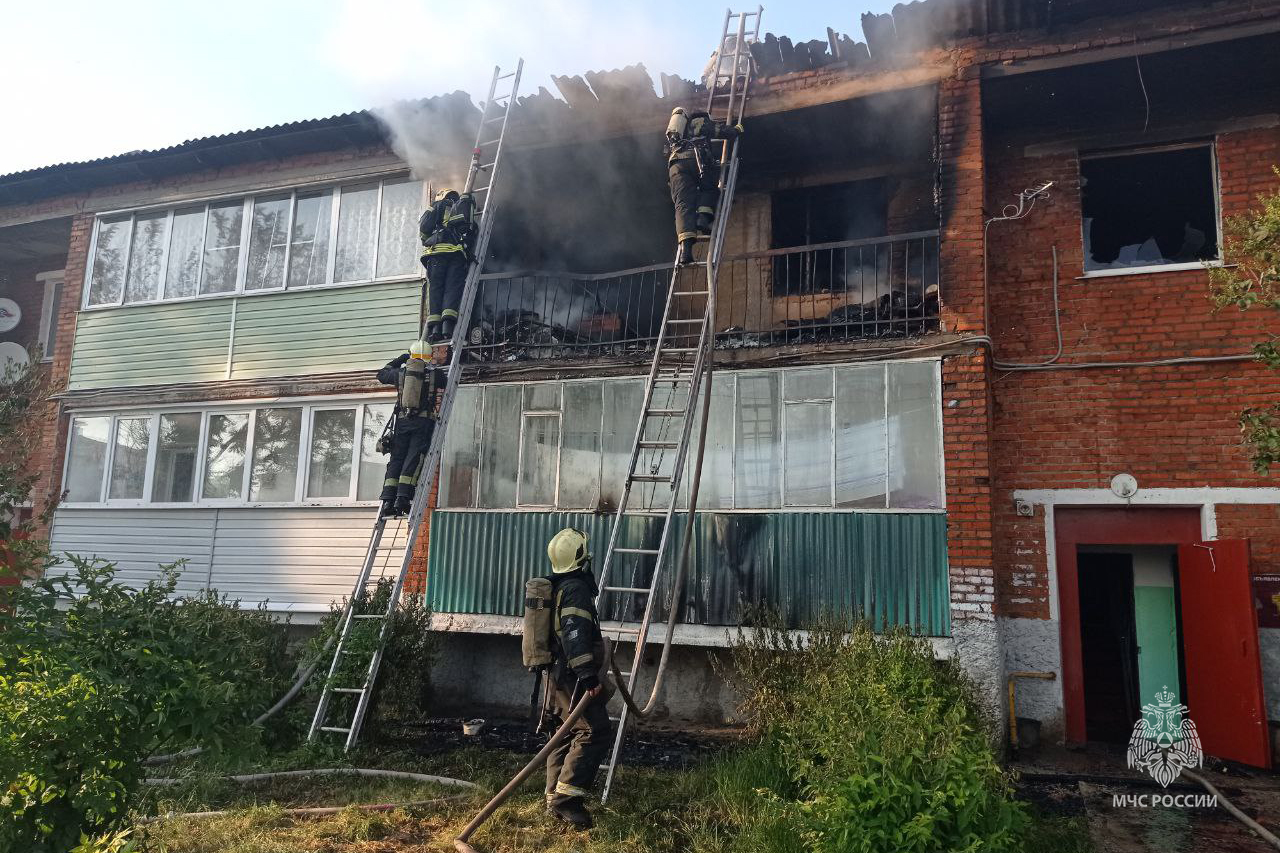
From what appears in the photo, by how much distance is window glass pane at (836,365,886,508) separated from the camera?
26.5ft

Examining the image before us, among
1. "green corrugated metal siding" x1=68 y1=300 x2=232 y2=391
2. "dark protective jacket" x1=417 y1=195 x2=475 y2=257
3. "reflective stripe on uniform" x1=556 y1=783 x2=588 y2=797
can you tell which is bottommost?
"reflective stripe on uniform" x1=556 y1=783 x2=588 y2=797

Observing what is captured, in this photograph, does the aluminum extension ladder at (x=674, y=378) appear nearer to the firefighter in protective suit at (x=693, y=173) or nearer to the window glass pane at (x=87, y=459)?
the firefighter in protective suit at (x=693, y=173)

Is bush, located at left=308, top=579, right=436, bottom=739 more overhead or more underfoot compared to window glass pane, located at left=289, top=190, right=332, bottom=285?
more underfoot

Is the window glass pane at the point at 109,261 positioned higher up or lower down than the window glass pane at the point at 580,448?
higher up

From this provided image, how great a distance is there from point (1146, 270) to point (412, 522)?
24.5 feet

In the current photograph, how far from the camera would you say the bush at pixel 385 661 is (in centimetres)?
727

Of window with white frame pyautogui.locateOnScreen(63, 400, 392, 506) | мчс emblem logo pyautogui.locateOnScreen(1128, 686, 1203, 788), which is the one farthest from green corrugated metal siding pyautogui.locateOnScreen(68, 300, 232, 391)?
мчс emblem logo pyautogui.locateOnScreen(1128, 686, 1203, 788)

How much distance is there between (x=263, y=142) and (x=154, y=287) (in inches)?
103

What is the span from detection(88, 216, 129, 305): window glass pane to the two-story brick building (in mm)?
1029

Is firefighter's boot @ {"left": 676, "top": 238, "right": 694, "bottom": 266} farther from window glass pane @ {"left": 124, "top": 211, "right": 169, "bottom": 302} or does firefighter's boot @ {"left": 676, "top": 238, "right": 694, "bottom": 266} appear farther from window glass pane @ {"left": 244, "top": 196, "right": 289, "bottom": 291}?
window glass pane @ {"left": 124, "top": 211, "right": 169, "bottom": 302}

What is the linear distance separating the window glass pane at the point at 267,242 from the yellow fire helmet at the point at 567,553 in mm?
6942

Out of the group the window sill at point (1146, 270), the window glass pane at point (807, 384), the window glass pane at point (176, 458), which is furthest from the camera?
the window glass pane at point (176, 458)

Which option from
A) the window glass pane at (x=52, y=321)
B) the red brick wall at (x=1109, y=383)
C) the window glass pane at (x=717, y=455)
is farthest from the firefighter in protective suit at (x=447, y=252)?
the window glass pane at (x=52, y=321)

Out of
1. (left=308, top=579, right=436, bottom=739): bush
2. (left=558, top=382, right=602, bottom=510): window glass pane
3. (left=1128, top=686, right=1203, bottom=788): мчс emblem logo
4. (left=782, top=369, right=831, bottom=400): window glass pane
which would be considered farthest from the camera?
(left=558, top=382, right=602, bottom=510): window glass pane
